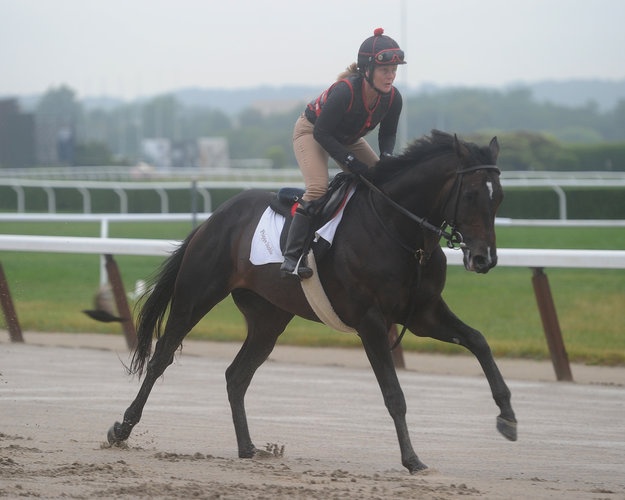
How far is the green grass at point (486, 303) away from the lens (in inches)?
392

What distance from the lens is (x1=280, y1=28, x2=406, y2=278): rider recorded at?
5.41 m

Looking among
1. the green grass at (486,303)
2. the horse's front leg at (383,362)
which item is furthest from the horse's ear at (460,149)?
the green grass at (486,303)

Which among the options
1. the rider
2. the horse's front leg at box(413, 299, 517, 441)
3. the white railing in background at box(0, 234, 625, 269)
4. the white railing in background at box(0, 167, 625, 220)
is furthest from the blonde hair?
the white railing in background at box(0, 167, 625, 220)

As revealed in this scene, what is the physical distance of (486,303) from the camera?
1209 centimetres

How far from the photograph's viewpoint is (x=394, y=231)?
5254 millimetres

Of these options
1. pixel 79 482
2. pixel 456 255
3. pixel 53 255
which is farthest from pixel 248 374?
pixel 53 255

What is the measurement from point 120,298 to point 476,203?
18.9 ft

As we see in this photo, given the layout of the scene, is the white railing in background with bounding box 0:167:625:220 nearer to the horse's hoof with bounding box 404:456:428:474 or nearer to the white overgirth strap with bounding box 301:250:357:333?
the white overgirth strap with bounding box 301:250:357:333

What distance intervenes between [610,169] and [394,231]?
21322mm

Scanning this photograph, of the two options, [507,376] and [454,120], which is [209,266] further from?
[454,120]

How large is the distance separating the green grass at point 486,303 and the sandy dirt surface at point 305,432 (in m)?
0.69

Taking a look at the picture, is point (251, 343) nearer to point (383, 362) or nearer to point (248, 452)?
point (248, 452)

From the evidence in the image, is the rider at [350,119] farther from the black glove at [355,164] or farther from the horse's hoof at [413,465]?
the horse's hoof at [413,465]

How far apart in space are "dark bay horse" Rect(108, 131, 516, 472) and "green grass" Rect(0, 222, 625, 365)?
4.29 meters
